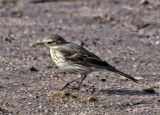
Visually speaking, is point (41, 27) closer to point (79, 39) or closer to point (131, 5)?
point (79, 39)

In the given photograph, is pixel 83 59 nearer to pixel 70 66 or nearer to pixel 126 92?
pixel 70 66

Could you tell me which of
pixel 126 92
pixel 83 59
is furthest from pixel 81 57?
pixel 126 92

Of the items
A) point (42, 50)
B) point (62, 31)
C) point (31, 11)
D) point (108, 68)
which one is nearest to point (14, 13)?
point (31, 11)

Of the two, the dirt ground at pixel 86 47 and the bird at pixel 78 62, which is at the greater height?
the bird at pixel 78 62

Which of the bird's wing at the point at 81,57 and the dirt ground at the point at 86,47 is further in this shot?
the bird's wing at the point at 81,57

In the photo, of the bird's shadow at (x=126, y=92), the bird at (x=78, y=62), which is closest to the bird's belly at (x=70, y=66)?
the bird at (x=78, y=62)

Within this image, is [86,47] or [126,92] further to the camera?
[86,47]

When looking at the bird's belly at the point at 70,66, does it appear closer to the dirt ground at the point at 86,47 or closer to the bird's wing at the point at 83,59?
the bird's wing at the point at 83,59

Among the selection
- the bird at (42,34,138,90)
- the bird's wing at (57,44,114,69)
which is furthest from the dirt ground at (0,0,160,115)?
the bird's wing at (57,44,114,69)
